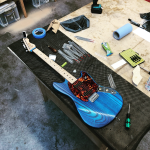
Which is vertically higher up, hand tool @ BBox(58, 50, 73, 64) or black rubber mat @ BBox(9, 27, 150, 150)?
hand tool @ BBox(58, 50, 73, 64)

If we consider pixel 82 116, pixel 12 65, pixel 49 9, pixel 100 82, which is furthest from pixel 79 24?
pixel 49 9

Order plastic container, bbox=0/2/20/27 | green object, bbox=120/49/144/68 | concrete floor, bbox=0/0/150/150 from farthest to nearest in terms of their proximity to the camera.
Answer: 1. plastic container, bbox=0/2/20/27
2. concrete floor, bbox=0/0/150/150
3. green object, bbox=120/49/144/68

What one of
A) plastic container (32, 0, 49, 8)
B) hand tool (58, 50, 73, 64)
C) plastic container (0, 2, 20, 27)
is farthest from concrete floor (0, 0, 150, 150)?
plastic container (32, 0, 49, 8)

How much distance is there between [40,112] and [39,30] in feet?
2.93

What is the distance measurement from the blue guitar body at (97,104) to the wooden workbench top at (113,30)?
0.23 metres

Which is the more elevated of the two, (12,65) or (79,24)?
(79,24)

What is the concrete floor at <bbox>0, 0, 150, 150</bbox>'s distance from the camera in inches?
55.9

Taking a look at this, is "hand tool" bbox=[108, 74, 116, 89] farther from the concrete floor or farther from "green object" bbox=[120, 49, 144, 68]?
the concrete floor

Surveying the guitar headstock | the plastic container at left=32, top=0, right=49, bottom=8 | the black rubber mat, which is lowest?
the plastic container at left=32, top=0, right=49, bottom=8

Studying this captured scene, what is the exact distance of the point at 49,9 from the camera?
2.79 metres

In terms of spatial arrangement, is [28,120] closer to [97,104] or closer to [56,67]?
[56,67]

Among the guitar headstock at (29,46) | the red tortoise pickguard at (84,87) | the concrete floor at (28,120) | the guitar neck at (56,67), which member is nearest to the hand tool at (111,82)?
the red tortoise pickguard at (84,87)

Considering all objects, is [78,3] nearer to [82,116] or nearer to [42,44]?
[42,44]

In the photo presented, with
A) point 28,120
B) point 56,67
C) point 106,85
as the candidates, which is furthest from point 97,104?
point 28,120
